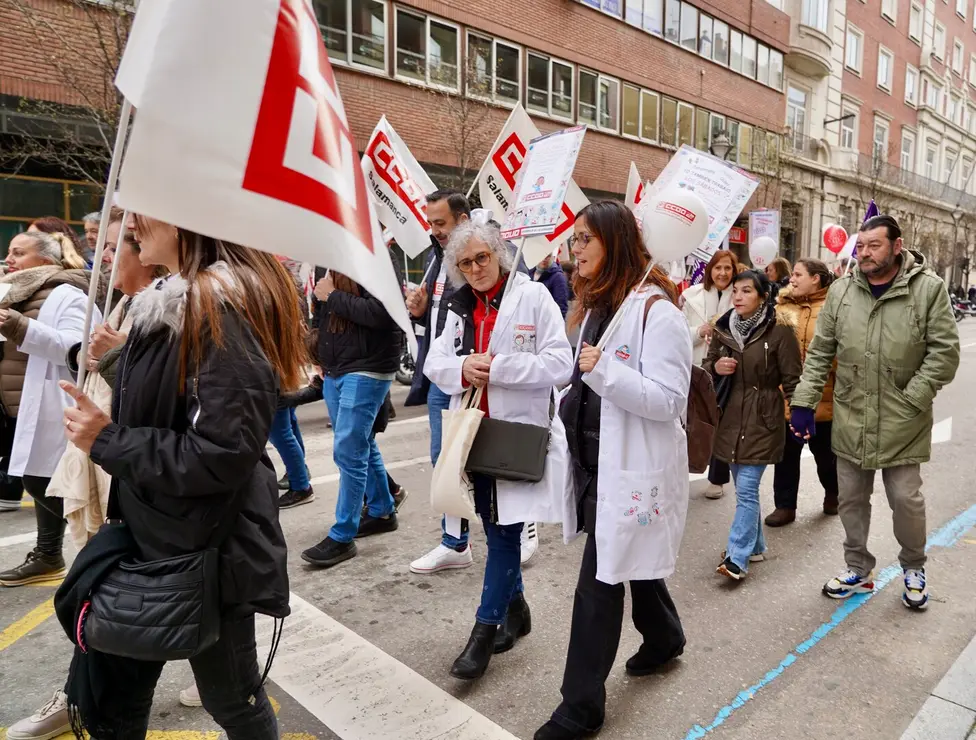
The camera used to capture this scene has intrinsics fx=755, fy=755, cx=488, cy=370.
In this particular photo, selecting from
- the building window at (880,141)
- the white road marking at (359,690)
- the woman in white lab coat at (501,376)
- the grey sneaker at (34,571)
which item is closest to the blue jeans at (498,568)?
the woman in white lab coat at (501,376)

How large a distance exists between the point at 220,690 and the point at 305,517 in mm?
3198

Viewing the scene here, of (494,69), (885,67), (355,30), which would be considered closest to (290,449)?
(355,30)

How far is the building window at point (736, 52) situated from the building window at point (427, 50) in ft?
43.1

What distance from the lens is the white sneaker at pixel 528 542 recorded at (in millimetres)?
4455

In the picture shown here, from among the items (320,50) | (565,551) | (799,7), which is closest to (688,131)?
(799,7)

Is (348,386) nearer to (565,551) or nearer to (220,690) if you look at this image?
(565,551)

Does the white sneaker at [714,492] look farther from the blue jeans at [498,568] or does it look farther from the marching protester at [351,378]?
the blue jeans at [498,568]

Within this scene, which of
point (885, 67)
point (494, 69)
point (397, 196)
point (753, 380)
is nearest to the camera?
point (753, 380)

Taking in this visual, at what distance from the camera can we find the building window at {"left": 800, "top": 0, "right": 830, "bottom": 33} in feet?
96.0

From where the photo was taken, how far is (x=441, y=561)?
4.29 m

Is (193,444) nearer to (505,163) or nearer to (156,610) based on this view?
(156,610)

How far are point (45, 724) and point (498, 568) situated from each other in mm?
1758

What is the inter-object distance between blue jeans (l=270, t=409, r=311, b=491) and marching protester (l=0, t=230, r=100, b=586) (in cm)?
152

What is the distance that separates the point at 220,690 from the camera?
6.70ft
